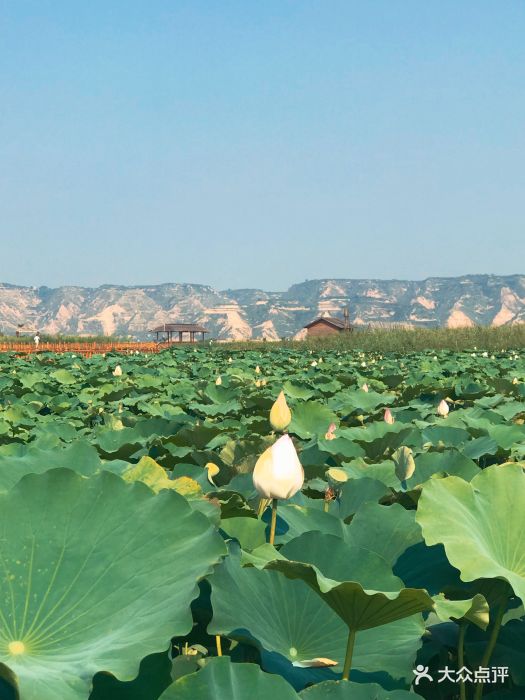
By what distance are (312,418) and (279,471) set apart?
79.3 inches

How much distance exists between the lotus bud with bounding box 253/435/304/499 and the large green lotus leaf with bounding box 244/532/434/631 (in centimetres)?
26

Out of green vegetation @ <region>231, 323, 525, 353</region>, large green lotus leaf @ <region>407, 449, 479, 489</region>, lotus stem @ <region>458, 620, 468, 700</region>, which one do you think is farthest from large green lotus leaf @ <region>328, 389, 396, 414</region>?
green vegetation @ <region>231, 323, 525, 353</region>

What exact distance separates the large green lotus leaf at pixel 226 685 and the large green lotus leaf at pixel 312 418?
101 inches

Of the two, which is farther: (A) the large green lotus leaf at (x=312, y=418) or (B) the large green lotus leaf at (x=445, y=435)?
(A) the large green lotus leaf at (x=312, y=418)

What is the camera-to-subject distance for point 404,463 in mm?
1688

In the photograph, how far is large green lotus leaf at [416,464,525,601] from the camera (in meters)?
1.01

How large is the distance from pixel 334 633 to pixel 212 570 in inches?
8.1

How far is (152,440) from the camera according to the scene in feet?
8.66

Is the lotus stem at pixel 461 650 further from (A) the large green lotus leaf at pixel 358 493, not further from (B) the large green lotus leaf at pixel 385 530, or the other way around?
(A) the large green lotus leaf at pixel 358 493

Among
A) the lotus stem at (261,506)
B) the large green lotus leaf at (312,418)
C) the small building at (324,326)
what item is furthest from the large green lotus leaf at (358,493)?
the small building at (324,326)

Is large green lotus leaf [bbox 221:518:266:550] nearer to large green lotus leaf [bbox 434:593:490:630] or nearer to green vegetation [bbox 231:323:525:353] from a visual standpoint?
large green lotus leaf [bbox 434:593:490:630]

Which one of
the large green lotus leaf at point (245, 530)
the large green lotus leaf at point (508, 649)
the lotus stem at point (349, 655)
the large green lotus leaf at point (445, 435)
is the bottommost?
the large green lotus leaf at point (508, 649)

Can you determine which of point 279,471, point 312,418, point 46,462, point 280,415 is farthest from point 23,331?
point 279,471

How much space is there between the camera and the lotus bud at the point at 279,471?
133 centimetres
